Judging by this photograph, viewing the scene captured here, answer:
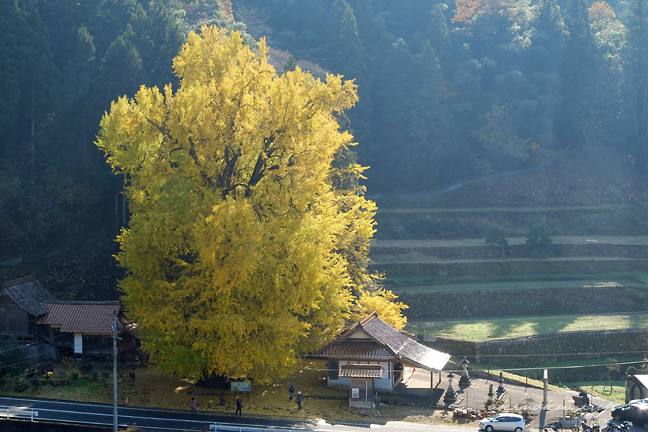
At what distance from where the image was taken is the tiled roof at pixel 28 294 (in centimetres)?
2775

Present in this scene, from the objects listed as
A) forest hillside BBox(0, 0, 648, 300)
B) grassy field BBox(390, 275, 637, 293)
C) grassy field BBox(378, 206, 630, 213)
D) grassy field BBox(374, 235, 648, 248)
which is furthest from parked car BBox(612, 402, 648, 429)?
grassy field BBox(378, 206, 630, 213)

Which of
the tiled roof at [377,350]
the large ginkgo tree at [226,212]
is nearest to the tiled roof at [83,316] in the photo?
the large ginkgo tree at [226,212]

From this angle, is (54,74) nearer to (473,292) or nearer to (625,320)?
(473,292)

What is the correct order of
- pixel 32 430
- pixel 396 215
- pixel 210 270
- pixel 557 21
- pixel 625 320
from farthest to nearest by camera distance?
pixel 557 21
pixel 396 215
pixel 625 320
pixel 210 270
pixel 32 430

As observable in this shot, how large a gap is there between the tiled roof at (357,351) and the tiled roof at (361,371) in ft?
1.33

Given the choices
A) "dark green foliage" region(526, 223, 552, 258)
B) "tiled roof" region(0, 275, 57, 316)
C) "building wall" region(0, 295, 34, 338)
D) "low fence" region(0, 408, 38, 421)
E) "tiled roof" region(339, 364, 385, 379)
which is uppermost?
"dark green foliage" region(526, 223, 552, 258)

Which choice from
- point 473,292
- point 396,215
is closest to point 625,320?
point 473,292

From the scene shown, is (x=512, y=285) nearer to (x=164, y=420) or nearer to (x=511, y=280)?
(x=511, y=280)

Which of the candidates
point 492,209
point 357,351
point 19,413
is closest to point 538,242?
point 492,209

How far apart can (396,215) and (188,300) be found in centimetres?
3187

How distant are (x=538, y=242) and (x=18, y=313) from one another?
113 feet

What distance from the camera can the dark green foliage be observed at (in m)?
47.8

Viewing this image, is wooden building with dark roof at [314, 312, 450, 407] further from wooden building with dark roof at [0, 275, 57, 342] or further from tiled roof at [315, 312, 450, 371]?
wooden building with dark roof at [0, 275, 57, 342]

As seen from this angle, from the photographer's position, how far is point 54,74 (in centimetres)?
4097
